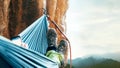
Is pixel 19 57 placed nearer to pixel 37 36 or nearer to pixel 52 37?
pixel 52 37

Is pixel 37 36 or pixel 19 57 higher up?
pixel 19 57

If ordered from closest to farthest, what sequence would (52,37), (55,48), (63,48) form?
(55,48), (63,48), (52,37)

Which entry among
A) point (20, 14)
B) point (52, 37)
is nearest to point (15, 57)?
point (52, 37)

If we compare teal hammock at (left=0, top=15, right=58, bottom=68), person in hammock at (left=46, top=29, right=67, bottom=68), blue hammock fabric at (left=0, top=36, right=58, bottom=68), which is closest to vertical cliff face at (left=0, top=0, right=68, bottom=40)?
person in hammock at (left=46, top=29, right=67, bottom=68)

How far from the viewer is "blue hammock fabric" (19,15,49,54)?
468cm

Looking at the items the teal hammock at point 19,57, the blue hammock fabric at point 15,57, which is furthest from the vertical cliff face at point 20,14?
the blue hammock fabric at point 15,57

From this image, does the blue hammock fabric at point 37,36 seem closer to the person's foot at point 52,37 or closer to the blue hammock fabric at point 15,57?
the person's foot at point 52,37

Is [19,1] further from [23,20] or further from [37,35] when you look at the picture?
[37,35]

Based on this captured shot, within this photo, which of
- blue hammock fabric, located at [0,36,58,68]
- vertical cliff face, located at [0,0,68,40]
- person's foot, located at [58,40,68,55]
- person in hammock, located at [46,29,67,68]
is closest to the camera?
blue hammock fabric, located at [0,36,58,68]

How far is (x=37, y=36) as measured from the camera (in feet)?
16.4

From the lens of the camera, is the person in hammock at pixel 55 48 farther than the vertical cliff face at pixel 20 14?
No

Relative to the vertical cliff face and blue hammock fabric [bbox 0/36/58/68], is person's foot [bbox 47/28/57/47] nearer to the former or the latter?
blue hammock fabric [bbox 0/36/58/68]

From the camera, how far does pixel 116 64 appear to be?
2452cm

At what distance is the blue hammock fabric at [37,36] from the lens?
15.4 ft
